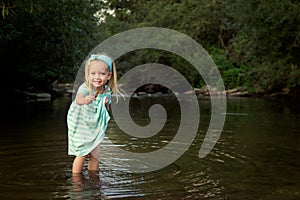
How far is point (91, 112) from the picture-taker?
558 centimetres

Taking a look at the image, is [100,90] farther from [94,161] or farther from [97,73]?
[94,161]

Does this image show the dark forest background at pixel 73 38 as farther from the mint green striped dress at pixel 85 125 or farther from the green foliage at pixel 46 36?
the mint green striped dress at pixel 85 125

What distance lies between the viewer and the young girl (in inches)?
216

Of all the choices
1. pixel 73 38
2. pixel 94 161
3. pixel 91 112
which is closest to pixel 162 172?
pixel 94 161

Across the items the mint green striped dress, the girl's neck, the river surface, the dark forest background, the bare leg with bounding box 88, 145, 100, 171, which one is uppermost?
the dark forest background

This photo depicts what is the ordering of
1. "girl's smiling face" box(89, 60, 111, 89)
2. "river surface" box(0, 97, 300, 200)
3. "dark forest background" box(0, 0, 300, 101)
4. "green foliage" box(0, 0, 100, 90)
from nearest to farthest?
"river surface" box(0, 97, 300, 200)
"girl's smiling face" box(89, 60, 111, 89)
"green foliage" box(0, 0, 100, 90)
"dark forest background" box(0, 0, 300, 101)

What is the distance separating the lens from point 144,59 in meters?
41.0

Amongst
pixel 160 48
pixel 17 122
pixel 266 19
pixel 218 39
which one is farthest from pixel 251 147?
pixel 218 39

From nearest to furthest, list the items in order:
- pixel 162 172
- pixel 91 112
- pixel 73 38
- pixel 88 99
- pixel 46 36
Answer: pixel 88 99 → pixel 91 112 → pixel 162 172 → pixel 46 36 → pixel 73 38

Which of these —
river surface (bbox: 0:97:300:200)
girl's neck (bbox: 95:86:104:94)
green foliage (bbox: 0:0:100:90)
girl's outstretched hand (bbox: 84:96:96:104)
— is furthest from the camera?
green foliage (bbox: 0:0:100:90)

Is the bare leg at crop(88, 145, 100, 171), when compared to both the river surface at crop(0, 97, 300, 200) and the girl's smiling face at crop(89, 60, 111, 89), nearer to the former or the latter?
the river surface at crop(0, 97, 300, 200)

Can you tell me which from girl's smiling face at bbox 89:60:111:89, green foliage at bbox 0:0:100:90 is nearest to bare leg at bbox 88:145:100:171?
girl's smiling face at bbox 89:60:111:89

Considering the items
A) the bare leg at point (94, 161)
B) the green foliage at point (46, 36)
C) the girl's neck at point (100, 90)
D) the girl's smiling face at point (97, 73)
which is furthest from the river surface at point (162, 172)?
the green foliage at point (46, 36)

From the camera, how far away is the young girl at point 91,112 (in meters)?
5.48
